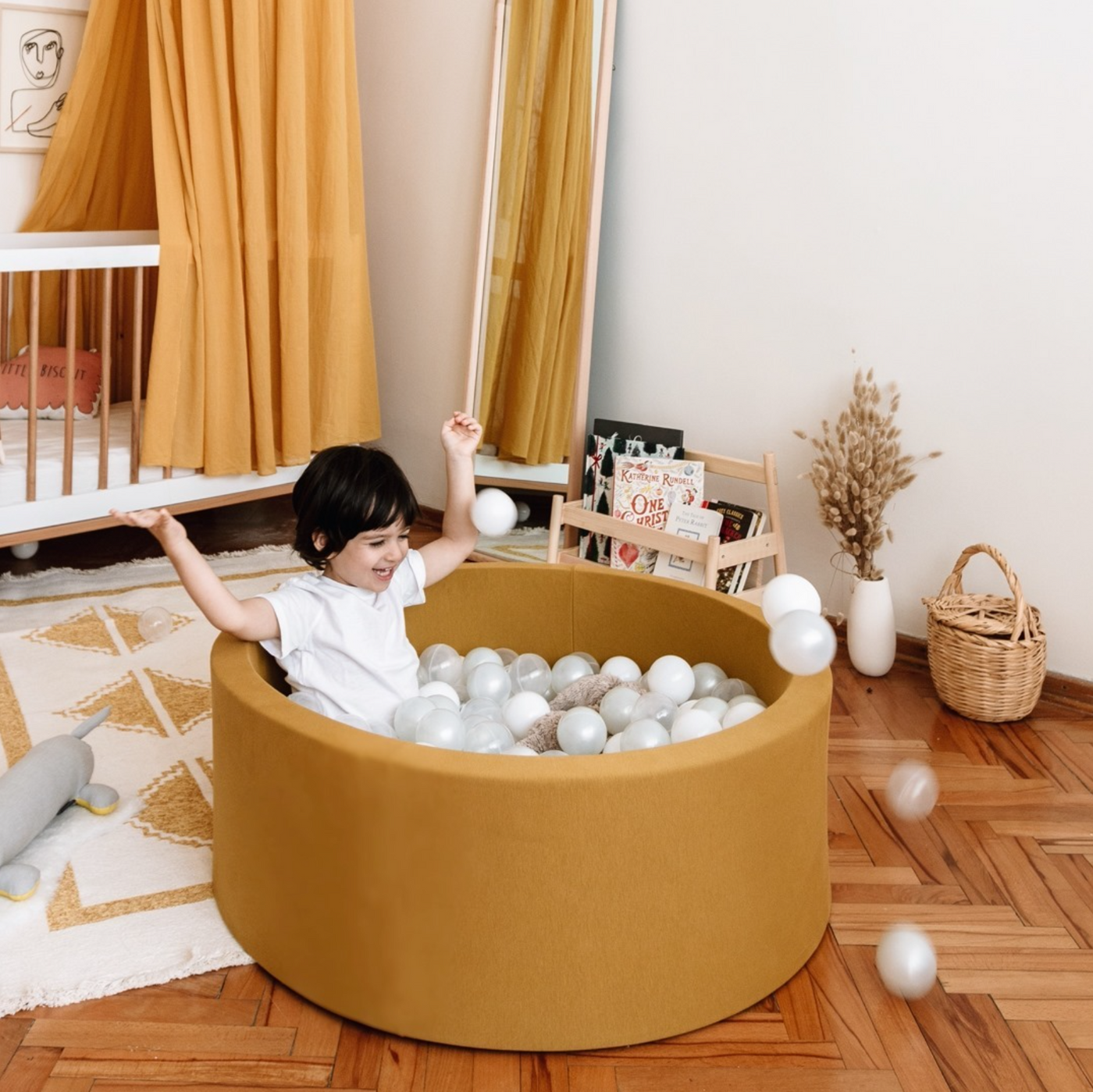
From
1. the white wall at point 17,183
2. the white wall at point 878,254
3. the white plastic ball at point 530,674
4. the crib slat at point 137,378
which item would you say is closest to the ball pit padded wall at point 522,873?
the white plastic ball at point 530,674

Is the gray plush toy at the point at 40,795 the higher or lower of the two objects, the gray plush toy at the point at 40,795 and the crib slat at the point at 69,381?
the lower

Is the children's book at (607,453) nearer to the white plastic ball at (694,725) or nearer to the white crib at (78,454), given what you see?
the white crib at (78,454)

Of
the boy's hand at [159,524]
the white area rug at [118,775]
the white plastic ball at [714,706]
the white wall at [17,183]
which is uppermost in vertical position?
the white wall at [17,183]

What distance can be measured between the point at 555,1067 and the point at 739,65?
227 centimetres

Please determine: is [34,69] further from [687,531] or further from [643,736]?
[643,736]

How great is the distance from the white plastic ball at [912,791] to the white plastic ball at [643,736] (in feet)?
1.96

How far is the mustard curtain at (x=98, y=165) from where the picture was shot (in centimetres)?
336

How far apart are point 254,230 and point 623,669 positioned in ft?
5.78

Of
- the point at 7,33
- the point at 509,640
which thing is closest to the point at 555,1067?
the point at 509,640

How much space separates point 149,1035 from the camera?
1.48 metres

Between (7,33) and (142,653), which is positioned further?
(7,33)

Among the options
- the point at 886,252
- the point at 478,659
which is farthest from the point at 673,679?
the point at 886,252

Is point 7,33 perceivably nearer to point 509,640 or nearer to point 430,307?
point 430,307

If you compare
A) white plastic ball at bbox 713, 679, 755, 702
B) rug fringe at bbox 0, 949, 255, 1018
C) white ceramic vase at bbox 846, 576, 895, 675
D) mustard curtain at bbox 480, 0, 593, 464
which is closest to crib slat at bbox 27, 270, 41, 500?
mustard curtain at bbox 480, 0, 593, 464
